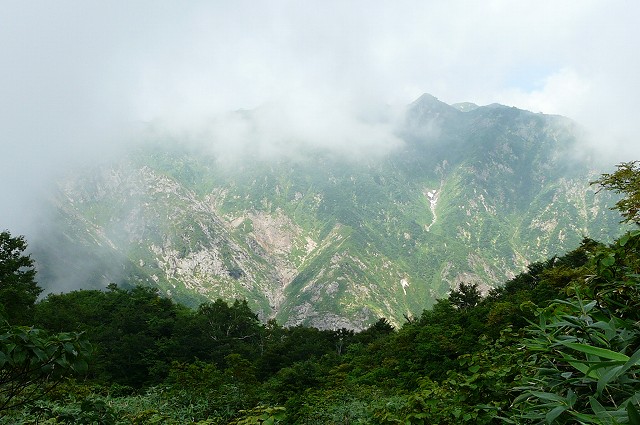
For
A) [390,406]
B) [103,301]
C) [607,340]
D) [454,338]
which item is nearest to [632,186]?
[454,338]

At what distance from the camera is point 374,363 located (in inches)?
1208

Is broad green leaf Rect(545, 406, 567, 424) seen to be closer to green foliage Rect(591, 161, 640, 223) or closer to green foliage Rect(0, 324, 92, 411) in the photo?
green foliage Rect(0, 324, 92, 411)

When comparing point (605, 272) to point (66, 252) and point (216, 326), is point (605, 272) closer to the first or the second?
point (216, 326)

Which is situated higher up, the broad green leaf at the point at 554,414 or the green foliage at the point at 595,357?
the green foliage at the point at 595,357

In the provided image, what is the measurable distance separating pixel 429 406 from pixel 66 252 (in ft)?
762

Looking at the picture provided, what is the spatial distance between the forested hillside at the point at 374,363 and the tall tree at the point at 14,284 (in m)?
0.16

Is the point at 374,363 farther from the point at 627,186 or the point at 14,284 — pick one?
the point at 14,284

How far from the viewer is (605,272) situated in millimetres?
2762

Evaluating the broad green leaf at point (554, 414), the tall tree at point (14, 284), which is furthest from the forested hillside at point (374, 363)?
the tall tree at point (14, 284)

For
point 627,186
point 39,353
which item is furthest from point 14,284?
point 627,186

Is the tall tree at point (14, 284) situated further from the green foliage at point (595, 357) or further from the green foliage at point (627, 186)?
the green foliage at point (627, 186)

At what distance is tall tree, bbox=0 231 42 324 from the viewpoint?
3158 centimetres

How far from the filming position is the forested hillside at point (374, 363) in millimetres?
2002

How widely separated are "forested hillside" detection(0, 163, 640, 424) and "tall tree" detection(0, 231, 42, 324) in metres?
0.16
